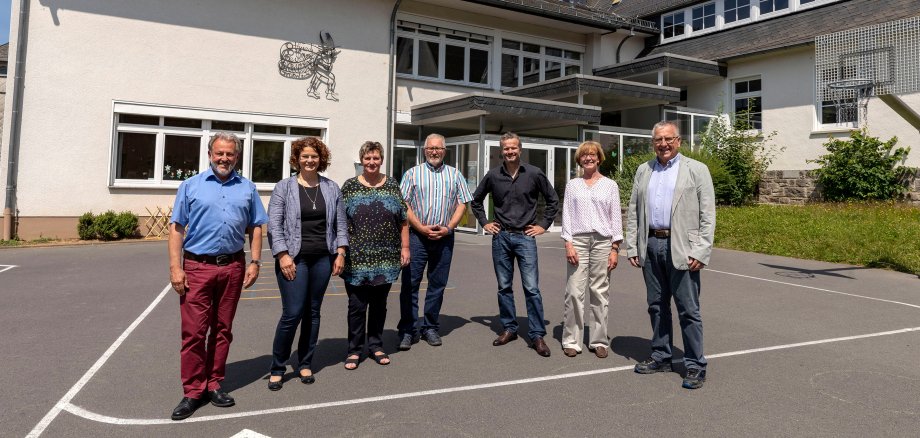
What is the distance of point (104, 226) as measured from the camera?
13352 millimetres

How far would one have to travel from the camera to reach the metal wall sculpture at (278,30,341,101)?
632 inches

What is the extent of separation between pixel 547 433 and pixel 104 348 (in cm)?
381

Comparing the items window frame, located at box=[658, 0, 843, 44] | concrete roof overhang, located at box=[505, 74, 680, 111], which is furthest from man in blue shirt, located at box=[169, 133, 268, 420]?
window frame, located at box=[658, 0, 843, 44]

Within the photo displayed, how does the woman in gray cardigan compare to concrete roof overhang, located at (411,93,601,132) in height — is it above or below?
below

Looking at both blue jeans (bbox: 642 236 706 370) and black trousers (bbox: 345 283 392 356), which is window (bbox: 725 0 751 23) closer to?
blue jeans (bbox: 642 236 706 370)

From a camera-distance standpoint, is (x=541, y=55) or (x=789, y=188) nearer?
(x=789, y=188)

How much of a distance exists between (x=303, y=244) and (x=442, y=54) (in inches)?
632

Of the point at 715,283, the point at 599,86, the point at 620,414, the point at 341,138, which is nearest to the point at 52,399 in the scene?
the point at 620,414

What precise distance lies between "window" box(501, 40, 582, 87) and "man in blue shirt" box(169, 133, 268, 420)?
17478mm

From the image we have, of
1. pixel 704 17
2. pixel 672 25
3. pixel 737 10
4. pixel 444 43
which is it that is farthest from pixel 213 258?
pixel 672 25

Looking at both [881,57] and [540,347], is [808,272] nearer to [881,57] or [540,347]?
[881,57]

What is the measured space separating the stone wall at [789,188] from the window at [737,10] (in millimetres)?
5940

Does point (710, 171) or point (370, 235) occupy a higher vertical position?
point (710, 171)

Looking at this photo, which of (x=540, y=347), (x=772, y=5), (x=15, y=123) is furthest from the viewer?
(x=772, y=5)
